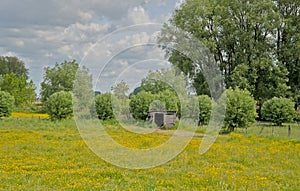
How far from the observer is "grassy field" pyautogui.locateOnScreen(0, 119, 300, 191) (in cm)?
1219

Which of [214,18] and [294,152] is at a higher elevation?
[214,18]

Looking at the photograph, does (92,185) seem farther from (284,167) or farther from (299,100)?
(299,100)

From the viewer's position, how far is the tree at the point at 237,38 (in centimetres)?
5212

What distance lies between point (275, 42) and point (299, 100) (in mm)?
8996

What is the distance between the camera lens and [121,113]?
43.0 meters

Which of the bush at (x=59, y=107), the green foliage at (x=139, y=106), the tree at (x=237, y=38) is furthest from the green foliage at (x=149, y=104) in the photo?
Answer: the bush at (x=59, y=107)

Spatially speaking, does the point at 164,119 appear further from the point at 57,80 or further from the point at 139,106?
the point at 57,80

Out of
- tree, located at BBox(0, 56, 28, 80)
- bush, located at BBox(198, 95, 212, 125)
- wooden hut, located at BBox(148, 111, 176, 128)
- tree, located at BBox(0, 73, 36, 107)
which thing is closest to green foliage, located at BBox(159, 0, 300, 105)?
wooden hut, located at BBox(148, 111, 176, 128)

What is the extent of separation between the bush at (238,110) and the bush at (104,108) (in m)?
18.2

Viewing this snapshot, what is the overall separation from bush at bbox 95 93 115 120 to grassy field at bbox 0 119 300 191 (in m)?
23.8

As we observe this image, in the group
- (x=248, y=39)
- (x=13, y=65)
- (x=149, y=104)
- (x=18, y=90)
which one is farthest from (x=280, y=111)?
(x=13, y=65)

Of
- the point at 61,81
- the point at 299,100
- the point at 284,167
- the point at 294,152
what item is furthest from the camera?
the point at 61,81

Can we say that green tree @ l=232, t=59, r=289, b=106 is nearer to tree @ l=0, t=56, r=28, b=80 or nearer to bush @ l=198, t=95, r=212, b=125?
bush @ l=198, t=95, r=212, b=125

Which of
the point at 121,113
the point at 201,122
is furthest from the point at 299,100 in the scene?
the point at 121,113
